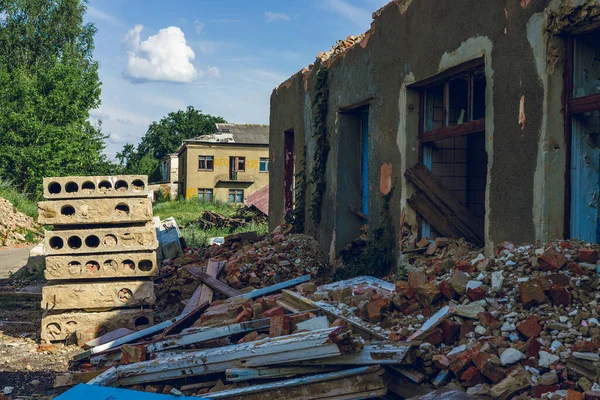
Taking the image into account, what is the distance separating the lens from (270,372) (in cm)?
411

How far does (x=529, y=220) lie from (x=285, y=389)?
7.77ft

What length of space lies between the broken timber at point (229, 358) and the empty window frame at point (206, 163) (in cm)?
3443

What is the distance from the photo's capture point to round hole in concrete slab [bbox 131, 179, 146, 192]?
700 centimetres

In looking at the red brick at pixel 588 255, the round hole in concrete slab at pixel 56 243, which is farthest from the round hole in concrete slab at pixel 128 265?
the red brick at pixel 588 255

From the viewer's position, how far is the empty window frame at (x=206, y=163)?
3866 cm

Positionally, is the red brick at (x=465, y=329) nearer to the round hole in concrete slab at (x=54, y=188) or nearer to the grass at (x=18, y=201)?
the round hole in concrete slab at (x=54, y=188)

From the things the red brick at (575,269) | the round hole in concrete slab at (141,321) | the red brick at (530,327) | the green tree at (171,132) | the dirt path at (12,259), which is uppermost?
the green tree at (171,132)

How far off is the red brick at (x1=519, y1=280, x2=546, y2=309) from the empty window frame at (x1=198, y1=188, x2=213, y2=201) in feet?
117

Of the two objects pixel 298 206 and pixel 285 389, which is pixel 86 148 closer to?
Result: pixel 298 206

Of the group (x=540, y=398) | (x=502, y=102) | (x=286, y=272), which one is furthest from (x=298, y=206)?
(x=540, y=398)

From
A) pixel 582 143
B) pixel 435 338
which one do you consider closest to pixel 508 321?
pixel 435 338

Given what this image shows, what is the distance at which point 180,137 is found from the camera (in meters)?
58.3

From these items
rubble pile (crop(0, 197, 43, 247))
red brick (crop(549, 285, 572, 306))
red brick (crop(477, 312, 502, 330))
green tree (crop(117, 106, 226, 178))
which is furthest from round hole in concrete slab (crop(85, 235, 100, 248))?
green tree (crop(117, 106, 226, 178))

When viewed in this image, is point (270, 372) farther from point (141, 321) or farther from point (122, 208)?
point (122, 208)
